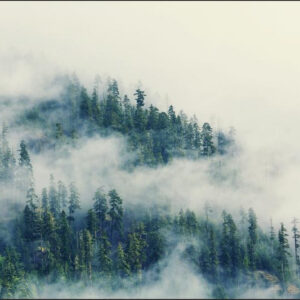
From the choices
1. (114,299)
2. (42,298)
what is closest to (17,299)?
(42,298)

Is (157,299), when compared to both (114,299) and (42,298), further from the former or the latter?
(42,298)

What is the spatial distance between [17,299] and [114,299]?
23.9 metres

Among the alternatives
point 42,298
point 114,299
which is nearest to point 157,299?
point 114,299

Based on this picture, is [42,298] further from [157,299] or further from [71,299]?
[157,299]

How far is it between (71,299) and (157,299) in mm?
21442

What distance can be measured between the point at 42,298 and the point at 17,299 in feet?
20.5

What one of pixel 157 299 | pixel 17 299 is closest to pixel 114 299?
pixel 157 299

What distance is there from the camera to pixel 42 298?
199m

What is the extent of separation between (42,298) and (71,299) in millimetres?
9875

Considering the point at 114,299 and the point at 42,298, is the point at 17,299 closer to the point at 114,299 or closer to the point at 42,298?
the point at 42,298

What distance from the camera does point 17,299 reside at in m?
200

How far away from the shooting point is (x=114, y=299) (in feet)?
652

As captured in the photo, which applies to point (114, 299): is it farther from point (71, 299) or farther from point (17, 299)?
point (17, 299)

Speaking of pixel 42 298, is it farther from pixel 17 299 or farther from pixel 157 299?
pixel 157 299
